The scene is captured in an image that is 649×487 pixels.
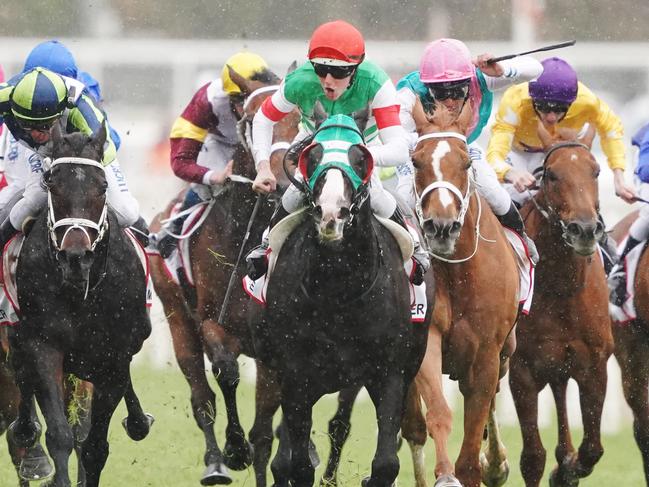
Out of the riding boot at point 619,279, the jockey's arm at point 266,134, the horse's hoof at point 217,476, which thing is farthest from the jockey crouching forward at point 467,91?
the horse's hoof at point 217,476

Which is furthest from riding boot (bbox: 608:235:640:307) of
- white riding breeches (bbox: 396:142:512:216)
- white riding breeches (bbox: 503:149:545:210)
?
white riding breeches (bbox: 396:142:512:216)

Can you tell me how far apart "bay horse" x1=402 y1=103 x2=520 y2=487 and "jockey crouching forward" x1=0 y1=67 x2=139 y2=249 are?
5.11 ft

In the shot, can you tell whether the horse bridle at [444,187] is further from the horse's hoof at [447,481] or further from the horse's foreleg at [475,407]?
the horse's hoof at [447,481]

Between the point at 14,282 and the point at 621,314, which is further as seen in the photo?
the point at 621,314

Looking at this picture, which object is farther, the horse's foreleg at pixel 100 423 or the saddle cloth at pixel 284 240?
the horse's foreleg at pixel 100 423

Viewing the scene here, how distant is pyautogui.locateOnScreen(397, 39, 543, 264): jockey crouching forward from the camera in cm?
734

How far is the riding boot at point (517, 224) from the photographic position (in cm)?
795

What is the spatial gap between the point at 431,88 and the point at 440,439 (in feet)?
5.81

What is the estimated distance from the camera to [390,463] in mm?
6305

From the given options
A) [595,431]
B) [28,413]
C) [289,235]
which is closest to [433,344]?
[289,235]

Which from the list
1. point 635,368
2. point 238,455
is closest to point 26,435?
point 238,455

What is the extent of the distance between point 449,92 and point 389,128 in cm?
76

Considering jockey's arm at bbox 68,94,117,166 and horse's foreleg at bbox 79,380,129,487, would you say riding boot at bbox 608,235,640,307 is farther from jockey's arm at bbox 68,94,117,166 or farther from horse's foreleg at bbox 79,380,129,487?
jockey's arm at bbox 68,94,117,166

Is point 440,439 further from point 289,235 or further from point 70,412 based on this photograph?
point 70,412
